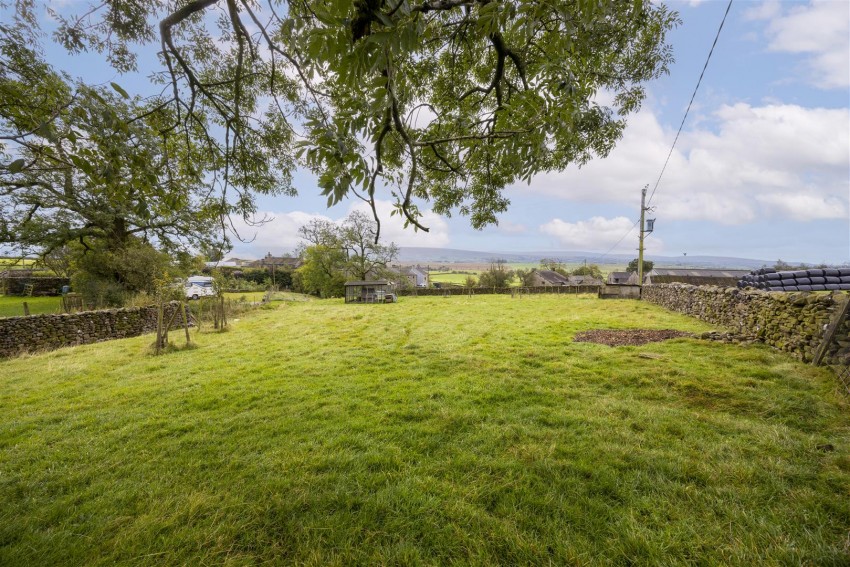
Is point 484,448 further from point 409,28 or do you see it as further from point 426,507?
point 409,28

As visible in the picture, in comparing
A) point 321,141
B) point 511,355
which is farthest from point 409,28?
point 511,355

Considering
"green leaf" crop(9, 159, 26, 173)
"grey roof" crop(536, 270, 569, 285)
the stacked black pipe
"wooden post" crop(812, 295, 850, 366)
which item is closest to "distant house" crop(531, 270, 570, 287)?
"grey roof" crop(536, 270, 569, 285)

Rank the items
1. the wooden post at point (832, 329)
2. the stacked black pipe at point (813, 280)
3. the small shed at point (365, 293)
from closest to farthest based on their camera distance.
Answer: the wooden post at point (832, 329) < the stacked black pipe at point (813, 280) < the small shed at point (365, 293)

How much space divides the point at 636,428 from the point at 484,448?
198cm

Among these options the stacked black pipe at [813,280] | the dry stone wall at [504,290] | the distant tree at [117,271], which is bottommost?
the dry stone wall at [504,290]

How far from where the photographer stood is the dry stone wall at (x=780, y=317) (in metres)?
5.46

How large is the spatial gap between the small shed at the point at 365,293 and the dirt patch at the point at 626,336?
19235 millimetres

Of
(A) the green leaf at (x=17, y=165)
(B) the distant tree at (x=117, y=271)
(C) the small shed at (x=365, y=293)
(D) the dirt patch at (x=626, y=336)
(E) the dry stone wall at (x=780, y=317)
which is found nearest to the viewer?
(A) the green leaf at (x=17, y=165)

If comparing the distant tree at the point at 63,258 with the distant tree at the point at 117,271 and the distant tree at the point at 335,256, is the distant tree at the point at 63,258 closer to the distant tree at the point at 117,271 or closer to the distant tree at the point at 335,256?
the distant tree at the point at 117,271

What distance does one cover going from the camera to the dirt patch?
26.8ft

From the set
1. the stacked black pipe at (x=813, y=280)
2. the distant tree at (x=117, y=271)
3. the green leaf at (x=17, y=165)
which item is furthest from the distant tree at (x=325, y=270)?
the green leaf at (x=17, y=165)

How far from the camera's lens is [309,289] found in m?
36.8

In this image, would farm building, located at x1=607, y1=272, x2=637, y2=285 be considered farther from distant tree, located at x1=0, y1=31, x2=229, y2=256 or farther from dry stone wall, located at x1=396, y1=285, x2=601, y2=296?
distant tree, located at x1=0, y1=31, x2=229, y2=256

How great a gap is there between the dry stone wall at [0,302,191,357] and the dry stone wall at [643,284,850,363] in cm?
2035
